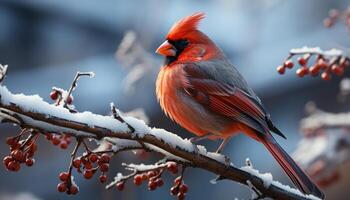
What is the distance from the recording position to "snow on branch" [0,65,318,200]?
1.78m

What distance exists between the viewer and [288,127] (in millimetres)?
7031

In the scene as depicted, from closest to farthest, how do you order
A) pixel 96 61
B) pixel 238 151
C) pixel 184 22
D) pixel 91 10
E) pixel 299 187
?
pixel 299 187 → pixel 184 22 → pixel 238 151 → pixel 96 61 → pixel 91 10

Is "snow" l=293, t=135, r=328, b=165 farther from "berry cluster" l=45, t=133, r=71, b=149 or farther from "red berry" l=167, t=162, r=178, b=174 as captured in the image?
"berry cluster" l=45, t=133, r=71, b=149

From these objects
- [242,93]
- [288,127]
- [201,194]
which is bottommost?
[201,194]

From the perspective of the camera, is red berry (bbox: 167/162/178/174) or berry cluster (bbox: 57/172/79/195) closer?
berry cluster (bbox: 57/172/79/195)

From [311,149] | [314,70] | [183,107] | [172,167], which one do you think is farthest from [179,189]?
[311,149]

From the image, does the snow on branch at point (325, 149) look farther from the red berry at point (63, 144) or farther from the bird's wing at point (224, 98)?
the red berry at point (63, 144)

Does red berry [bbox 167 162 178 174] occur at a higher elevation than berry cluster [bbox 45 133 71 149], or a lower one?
higher

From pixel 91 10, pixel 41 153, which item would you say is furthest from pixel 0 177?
pixel 91 10

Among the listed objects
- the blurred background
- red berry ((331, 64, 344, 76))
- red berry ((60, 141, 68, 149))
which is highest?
red berry ((331, 64, 344, 76))

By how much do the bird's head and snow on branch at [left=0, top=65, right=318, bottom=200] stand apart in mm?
1083

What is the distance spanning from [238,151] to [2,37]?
292cm

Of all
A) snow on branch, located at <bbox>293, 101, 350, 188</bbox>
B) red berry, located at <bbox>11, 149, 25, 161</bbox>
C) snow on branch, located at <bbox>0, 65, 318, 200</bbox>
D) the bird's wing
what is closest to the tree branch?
snow on branch, located at <bbox>0, 65, 318, 200</bbox>

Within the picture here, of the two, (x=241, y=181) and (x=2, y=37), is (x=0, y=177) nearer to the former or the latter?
(x=2, y=37)
